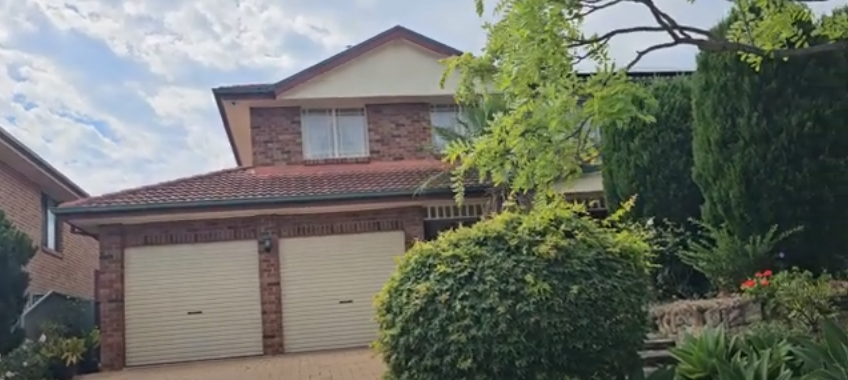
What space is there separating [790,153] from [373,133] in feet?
37.5

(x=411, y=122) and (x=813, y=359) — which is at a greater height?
(x=411, y=122)

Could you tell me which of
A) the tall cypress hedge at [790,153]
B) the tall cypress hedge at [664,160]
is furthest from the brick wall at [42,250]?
the tall cypress hedge at [790,153]

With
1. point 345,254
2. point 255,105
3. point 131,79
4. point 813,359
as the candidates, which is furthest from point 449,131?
point 813,359

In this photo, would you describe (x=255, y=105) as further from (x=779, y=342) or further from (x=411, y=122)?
(x=779, y=342)

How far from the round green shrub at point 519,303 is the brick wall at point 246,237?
8.92 metres

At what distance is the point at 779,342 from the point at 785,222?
97.7 inches

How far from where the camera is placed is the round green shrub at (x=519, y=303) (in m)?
6.53

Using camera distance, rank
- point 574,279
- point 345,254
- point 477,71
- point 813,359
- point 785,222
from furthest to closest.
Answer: point 345,254 → point 785,222 → point 574,279 → point 477,71 → point 813,359

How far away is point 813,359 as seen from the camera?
231 inches

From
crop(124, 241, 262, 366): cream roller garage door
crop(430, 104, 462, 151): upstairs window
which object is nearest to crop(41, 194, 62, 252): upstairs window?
crop(124, 241, 262, 366): cream roller garage door

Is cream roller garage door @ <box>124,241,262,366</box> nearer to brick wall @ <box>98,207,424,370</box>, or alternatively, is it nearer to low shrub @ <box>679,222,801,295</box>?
brick wall @ <box>98,207,424,370</box>

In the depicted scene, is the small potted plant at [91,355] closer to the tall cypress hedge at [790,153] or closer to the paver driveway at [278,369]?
the paver driveway at [278,369]

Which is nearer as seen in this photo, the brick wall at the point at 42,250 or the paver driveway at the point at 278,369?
the paver driveway at the point at 278,369

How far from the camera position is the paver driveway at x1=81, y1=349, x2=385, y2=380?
11.4 meters
